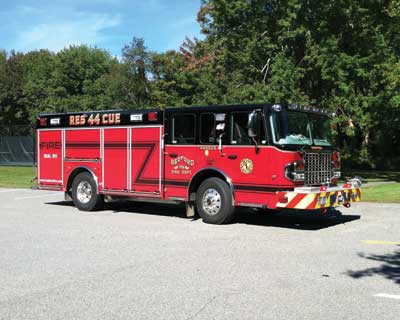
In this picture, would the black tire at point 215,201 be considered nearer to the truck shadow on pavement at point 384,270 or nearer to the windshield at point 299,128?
the windshield at point 299,128

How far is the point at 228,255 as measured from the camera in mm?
7762

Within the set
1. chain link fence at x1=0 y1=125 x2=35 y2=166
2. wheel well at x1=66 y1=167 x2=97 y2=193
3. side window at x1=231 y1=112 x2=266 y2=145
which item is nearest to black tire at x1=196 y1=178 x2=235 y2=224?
side window at x1=231 y1=112 x2=266 y2=145

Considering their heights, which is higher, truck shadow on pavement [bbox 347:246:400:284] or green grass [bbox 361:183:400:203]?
green grass [bbox 361:183:400:203]

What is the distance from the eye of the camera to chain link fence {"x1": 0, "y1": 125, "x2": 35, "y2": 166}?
39247 mm

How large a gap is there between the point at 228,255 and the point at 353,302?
2631 millimetres

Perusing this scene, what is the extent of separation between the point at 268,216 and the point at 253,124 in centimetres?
319

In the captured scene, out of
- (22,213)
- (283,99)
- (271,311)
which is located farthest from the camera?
(283,99)

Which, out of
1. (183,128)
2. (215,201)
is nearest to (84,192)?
(183,128)

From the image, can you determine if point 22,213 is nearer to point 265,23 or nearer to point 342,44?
point 265,23

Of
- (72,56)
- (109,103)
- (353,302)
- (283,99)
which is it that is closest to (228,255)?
(353,302)

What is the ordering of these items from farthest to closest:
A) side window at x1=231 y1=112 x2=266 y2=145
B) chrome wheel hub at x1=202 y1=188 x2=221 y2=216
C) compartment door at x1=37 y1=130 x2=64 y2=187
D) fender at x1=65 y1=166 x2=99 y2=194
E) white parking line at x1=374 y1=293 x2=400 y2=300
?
compartment door at x1=37 y1=130 x2=64 y2=187 < fender at x1=65 y1=166 x2=99 y2=194 < chrome wheel hub at x1=202 y1=188 x2=221 y2=216 < side window at x1=231 y1=112 x2=266 y2=145 < white parking line at x1=374 y1=293 x2=400 y2=300

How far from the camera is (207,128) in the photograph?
1117cm

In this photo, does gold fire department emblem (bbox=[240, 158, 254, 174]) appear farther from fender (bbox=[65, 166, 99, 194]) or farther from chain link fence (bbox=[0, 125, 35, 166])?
chain link fence (bbox=[0, 125, 35, 166])

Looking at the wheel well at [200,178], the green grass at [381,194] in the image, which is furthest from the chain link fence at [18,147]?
the wheel well at [200,178]
